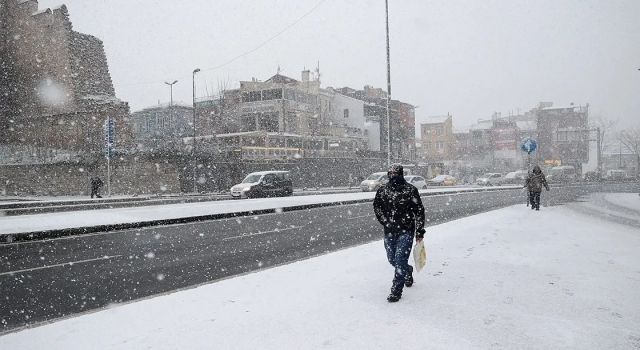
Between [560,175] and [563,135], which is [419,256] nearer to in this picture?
[560,175]

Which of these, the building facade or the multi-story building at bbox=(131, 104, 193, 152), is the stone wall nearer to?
the building facade

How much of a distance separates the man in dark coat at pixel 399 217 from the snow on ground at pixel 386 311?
53 centimetres

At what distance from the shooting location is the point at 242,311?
4945 mm

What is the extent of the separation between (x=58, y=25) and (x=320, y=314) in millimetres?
53404

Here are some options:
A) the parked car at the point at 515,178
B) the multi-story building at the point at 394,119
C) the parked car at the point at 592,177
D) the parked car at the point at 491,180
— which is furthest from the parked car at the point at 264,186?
the parked car at the point at 592,177

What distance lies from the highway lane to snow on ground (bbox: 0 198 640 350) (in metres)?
0.93

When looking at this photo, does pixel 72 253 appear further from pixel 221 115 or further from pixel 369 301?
pixel 221 115

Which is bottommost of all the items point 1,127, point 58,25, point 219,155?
point 219,155

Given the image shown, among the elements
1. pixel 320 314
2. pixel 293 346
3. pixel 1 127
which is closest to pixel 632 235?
pixel 320 314

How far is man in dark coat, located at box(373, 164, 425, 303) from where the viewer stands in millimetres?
5512

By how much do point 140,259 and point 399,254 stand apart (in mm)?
5613

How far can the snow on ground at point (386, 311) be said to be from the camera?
403cm

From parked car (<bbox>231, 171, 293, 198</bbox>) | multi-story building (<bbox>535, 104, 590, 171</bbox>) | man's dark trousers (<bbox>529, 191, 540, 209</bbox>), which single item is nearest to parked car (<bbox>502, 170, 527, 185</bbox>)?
multi-story building (<bbox>535, 104, 590, 171</bbox>)

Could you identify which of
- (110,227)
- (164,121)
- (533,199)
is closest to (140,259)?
(110,227)
